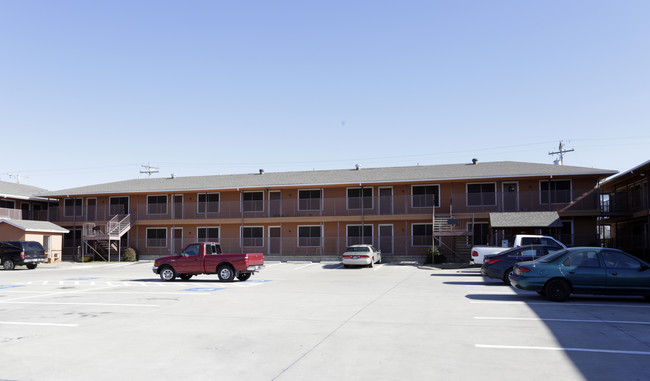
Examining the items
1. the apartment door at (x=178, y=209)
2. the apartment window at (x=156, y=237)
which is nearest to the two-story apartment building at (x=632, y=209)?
the apartment door at (x=178, y=209)

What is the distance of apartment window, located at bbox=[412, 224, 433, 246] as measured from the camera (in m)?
35.7

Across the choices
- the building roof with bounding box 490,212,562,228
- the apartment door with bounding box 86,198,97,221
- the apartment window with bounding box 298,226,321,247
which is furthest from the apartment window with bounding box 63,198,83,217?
the building roof with bounding box 490,212,562,228

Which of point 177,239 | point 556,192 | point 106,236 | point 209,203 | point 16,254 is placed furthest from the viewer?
point 177,239

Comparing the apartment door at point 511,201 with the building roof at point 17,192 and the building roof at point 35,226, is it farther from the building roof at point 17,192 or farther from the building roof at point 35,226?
the building roof at point 17,192

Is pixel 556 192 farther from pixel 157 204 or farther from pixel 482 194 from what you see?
pixel 157 204

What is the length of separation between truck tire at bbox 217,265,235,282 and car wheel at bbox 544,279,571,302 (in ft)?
38.6

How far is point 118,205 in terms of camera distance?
140ft

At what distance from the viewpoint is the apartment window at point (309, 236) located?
37875mm

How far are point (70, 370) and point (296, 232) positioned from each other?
3207 cm

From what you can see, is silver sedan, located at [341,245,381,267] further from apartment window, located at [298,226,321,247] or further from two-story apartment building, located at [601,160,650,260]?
two-story apartment building, located at [601,160,650,260]

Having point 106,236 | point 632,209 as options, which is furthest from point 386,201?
point 106,236

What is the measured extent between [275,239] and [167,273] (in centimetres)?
1781

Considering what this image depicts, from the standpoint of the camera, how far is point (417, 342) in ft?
27.3

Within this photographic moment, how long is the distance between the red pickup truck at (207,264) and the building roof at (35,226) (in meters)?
20.4
